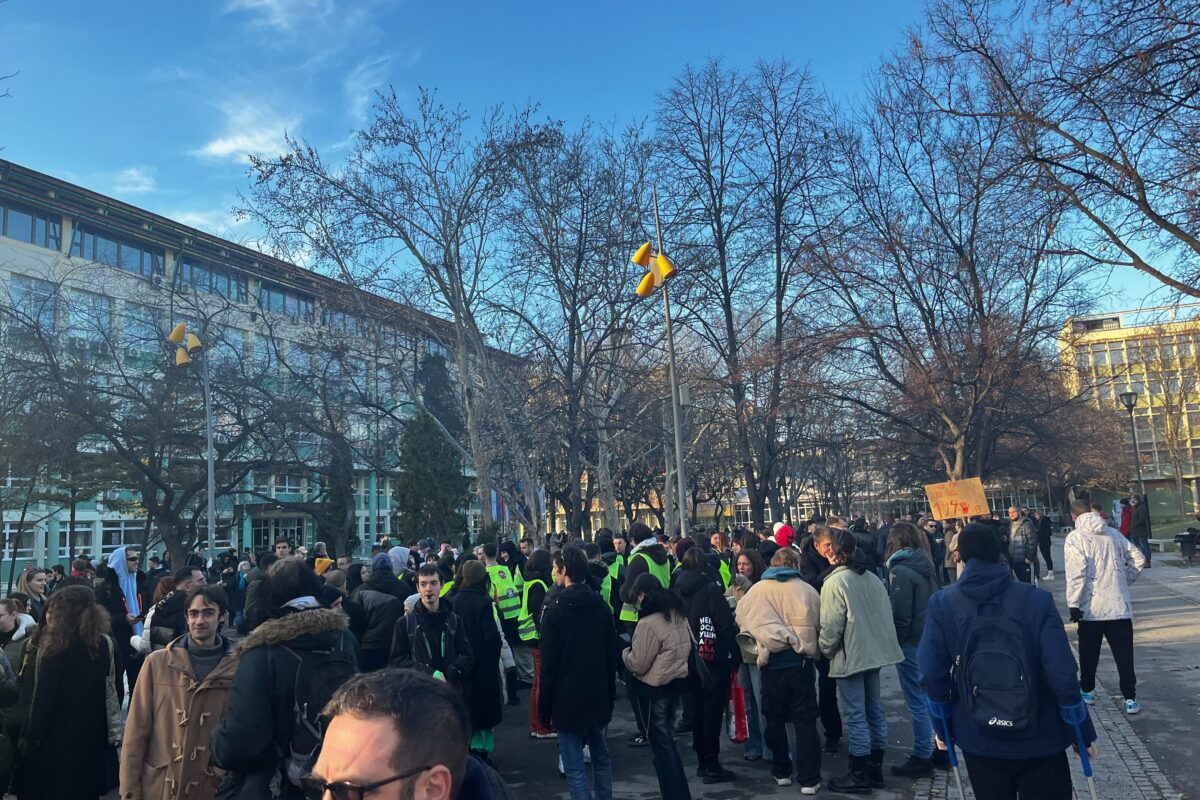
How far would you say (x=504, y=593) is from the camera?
395 inches

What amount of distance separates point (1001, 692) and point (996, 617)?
33cm

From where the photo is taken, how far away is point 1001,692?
12.5 feet

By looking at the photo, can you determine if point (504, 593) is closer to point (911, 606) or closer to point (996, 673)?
point (911, 606)

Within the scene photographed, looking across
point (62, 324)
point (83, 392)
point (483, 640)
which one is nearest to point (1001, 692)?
point (483, 640)

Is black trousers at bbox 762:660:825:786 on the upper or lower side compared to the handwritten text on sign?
lower

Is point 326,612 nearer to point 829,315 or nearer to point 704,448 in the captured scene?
point 829,315

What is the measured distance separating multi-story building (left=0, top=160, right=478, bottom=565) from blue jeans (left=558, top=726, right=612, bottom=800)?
18216mm

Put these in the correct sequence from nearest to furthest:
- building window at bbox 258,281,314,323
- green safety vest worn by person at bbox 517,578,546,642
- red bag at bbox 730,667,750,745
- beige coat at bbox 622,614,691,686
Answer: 1. beige coat at bbox 622,614,691,686
2. red bag at bbox 730,667,750,745
3. green safety vest worn by person at bbox 517,578,546,642
4. building window at bbox 258,281,314,323

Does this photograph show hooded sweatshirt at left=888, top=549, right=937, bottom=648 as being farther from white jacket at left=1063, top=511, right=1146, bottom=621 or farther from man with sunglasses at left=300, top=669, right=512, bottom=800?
man with sunglasses at left=300, top=669, right=512, bottom=800

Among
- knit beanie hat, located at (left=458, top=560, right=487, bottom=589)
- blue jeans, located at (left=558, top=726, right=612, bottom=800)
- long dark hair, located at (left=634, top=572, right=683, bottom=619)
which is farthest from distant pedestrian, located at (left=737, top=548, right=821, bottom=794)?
knit beanie hat, located at (left=458, top=560, right=487, bottom=589)

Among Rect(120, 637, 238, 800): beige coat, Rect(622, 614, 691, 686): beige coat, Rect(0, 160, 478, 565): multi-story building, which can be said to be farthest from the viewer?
Rect(0, 160, 478, 565): multi-story building

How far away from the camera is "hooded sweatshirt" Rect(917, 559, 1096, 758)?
3805 millimetres

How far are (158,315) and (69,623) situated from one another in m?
25.9

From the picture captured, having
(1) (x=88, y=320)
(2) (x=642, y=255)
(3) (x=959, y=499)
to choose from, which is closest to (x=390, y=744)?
(2) (x=642, y=255)
